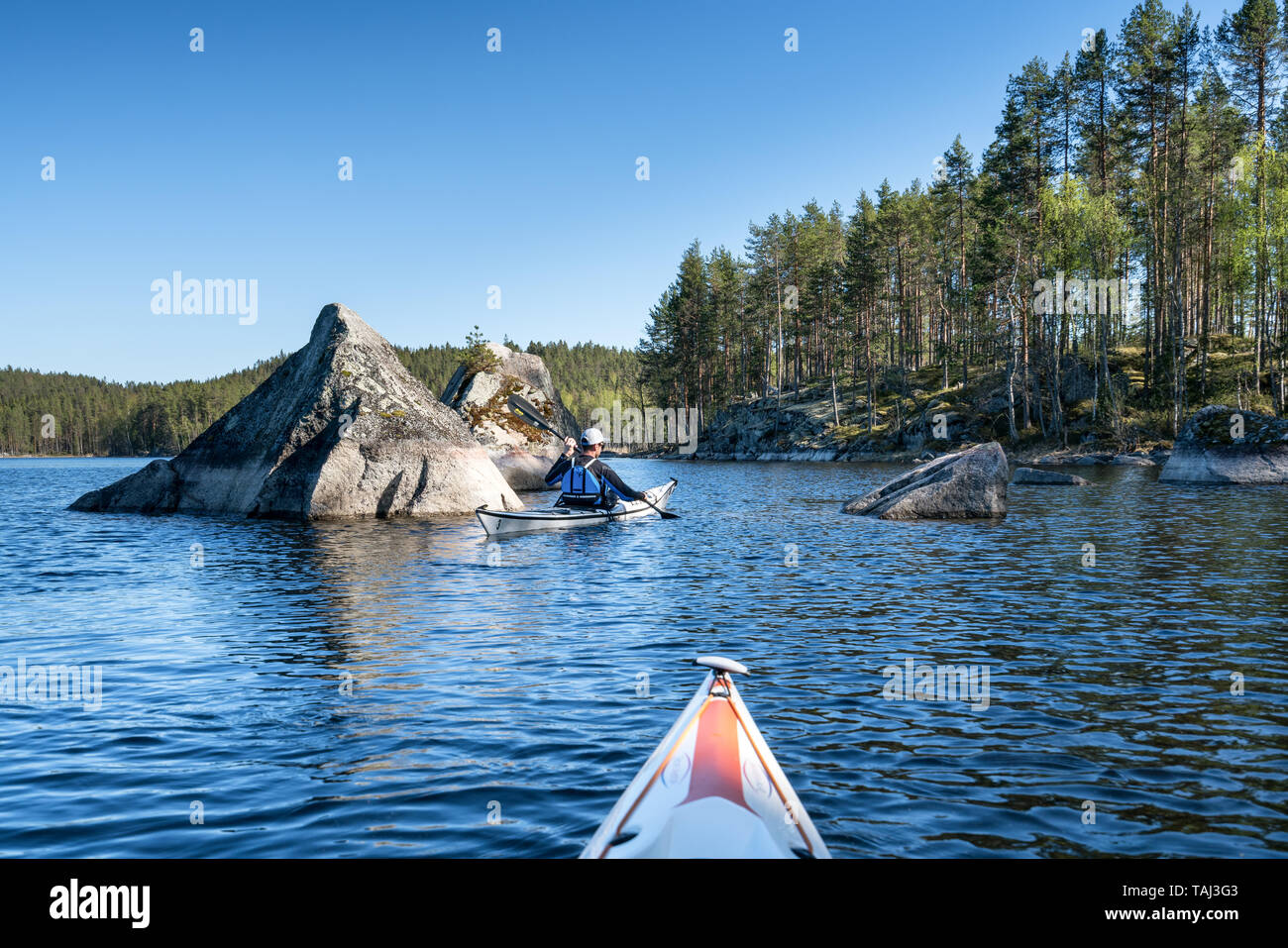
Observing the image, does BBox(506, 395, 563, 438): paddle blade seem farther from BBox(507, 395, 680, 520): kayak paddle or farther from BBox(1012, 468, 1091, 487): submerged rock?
BBox(1012, 468, 1091, 487): submerged rock

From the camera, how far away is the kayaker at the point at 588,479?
864 inches

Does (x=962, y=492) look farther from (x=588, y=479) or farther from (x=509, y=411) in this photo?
(x=509, y=411)

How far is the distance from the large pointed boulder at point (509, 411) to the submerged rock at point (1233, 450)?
28.3 m

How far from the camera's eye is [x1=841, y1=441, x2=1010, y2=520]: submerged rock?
885 inches

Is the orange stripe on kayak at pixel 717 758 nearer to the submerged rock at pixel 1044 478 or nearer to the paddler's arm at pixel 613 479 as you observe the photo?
the paddler's arm at pixel 613 479

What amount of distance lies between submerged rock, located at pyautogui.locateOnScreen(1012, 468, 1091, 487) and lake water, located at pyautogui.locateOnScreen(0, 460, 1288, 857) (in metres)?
16.7

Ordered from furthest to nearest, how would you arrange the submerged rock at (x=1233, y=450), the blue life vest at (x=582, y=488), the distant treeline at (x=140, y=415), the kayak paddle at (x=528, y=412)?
the distant treeline at (x=140, y=415) < the kayak paddle at (x=528, y=412) < the submerged rock at (x=1233, y=450) < the blue life vest at (x=582, y=488)

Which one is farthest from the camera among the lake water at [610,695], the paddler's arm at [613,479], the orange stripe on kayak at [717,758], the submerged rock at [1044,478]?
the submerged rock at [1044,478]

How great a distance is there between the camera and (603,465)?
2205cm

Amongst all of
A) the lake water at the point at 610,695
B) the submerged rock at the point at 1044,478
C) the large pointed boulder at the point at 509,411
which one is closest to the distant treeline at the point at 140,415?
the large pointed boulder at the point at 509,411

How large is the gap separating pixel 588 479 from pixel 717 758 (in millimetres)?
17742

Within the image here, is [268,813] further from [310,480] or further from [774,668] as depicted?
[310,480]

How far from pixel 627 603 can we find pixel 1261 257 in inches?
1803
